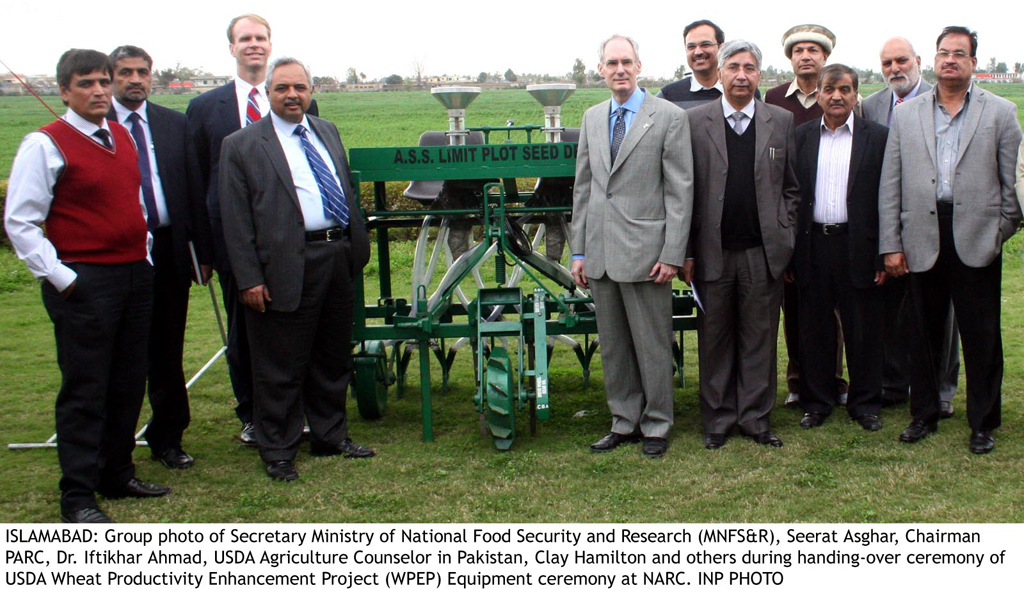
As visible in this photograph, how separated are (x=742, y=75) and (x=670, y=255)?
0.88 metres

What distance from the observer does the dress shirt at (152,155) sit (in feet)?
15.0

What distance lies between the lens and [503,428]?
16.3 ft

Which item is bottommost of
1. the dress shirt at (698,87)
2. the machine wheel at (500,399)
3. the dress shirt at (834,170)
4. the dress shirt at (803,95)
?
the machine wheel at (500,399)

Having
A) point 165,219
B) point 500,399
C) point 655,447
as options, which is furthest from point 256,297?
→ point 655,447

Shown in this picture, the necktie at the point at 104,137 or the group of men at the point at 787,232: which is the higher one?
the necktie at the point at 104,137

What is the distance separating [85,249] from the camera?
3.96 m

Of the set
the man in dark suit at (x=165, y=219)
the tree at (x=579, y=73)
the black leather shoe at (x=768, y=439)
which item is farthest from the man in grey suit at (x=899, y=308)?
the tree at (x=579, y=73)

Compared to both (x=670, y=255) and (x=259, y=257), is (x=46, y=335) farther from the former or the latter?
(x=670, y=255)

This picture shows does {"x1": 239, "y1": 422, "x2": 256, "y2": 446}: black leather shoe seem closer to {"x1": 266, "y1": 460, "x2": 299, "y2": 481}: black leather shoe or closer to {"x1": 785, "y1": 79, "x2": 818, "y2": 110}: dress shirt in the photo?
{"x1": 266, "y1": 460, "x2": 299, "y2": 481}: black leather shoe

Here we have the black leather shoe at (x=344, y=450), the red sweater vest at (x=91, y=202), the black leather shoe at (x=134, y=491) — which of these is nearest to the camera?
the red sweater vest at (x=91, y=202)

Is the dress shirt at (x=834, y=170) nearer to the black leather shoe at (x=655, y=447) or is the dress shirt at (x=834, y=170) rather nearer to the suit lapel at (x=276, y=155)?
the black leather shoe at (x=655, y=447)

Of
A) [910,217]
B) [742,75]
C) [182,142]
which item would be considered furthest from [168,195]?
[910,217]

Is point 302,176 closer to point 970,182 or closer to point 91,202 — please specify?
point 91,202

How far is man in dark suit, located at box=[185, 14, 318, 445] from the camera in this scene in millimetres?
4824
